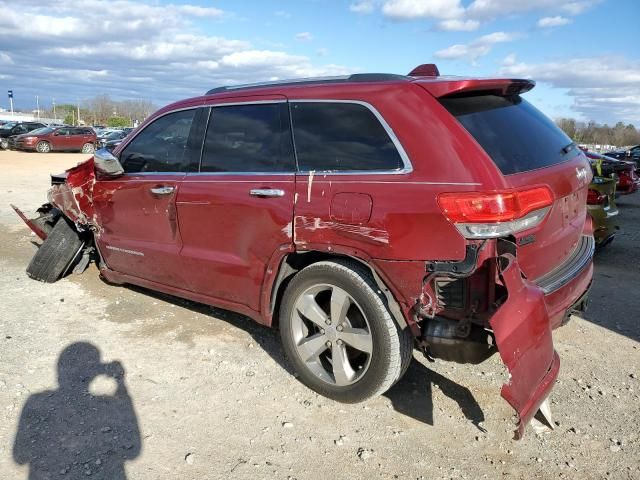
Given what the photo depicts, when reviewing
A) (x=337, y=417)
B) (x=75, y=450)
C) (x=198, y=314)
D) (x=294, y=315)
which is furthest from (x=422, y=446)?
(x=198, y=314)

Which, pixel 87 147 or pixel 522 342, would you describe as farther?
pixel 87 147

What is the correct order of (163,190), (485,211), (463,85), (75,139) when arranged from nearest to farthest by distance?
(485,211)
(463,85)
(163,190)
(75,139)

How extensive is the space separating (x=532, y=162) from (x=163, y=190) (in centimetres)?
263

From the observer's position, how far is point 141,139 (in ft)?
15.0

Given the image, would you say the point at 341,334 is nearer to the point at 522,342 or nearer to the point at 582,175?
the point at 522,342

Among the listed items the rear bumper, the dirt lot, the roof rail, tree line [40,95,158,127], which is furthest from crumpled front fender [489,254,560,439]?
tree line [40,95,158,127]

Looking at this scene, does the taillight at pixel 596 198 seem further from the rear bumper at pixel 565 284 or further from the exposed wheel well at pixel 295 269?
the exposed wheel well at pixel 295 269

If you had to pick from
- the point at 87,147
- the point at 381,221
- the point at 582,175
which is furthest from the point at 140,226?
the point at 87,147

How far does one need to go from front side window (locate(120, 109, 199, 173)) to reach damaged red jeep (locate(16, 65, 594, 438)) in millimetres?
24

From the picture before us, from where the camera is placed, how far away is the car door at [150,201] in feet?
13.7

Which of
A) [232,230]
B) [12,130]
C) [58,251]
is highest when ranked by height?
[232,230]

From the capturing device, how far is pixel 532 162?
3096 millimetres

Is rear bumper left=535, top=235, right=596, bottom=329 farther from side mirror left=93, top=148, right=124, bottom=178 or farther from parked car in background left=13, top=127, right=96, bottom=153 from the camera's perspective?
parked car in background left=13, top=127, right=96, bottom=153

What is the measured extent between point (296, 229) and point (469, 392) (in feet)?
5.10
